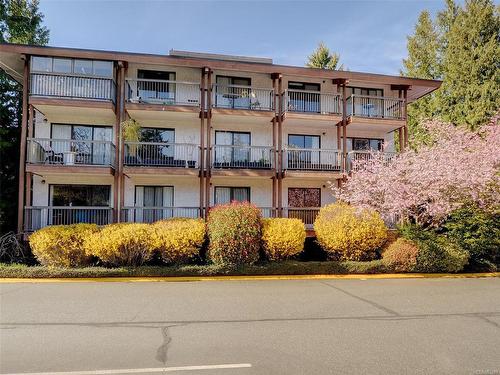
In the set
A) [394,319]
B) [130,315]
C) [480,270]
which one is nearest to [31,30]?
[130,315]

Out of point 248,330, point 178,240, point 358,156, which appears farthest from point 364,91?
point 248,330

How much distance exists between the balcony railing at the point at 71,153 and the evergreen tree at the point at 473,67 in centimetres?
2264

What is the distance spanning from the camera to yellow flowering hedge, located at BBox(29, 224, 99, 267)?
1181 cm

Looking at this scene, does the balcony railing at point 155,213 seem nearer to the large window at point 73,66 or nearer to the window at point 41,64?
the large window at point 73,66

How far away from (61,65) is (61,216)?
6644mm

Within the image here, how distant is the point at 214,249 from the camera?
40.1ft

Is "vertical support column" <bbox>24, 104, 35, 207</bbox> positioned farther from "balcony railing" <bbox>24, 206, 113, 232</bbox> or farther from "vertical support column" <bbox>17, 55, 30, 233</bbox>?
"balcony railing" <bbox>24, 206, 113, 232</bbox>

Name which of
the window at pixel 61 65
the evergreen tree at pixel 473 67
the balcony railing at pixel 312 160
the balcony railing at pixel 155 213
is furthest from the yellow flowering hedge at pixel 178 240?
the evergreen tree at pixel 473 67

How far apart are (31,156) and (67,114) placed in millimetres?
2769

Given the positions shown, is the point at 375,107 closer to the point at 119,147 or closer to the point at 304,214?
the point at 304,214

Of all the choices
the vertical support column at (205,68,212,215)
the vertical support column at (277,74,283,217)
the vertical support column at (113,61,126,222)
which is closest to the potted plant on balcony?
the vertical support column at (113,61,126,222)

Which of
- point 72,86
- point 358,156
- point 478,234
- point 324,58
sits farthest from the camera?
point 324,58

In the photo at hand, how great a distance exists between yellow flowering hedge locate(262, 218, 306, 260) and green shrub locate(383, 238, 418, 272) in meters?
3.19

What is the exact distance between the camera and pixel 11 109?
Answer: 65.3 ft
